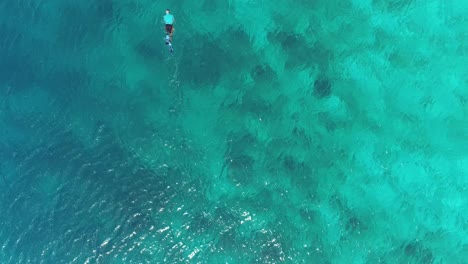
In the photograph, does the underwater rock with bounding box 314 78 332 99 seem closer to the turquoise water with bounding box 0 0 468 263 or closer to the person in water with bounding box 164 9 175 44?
the turquoise water with bounding box 0 0 468 263

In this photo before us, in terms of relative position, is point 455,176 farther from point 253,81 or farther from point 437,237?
point 253,81

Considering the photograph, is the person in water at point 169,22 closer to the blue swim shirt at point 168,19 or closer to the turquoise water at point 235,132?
the blue swim shirt at point 168,19

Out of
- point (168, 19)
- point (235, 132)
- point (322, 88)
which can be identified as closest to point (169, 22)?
point (168, 19)

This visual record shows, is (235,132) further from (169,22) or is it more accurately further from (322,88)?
(169,22)

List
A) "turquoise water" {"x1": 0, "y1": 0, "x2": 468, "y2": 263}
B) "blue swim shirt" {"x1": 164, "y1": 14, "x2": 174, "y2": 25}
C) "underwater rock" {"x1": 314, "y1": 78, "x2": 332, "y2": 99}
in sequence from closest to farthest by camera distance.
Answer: "turquoise water" {"x1": 0, "y1": 0, "x2": 468, "y2": 263} → "blue swim shirt" {"x1": 164, "y1": 14, "x2": 174, "y2": 25} → "underwater rock" {"x1": 314, "y1": 78, "x2": 332, "y2": 99}

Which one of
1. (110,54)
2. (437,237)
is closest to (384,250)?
(437,237)

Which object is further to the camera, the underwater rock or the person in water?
the underwater rock

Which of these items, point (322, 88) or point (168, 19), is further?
point (322, 88)

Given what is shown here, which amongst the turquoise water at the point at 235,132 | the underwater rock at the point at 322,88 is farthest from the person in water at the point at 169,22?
the underwater rock at the point at 322,88

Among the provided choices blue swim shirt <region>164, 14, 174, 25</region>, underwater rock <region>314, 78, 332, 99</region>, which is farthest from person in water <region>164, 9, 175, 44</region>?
underwater rock <region>314, 78, 332, 99</region>
